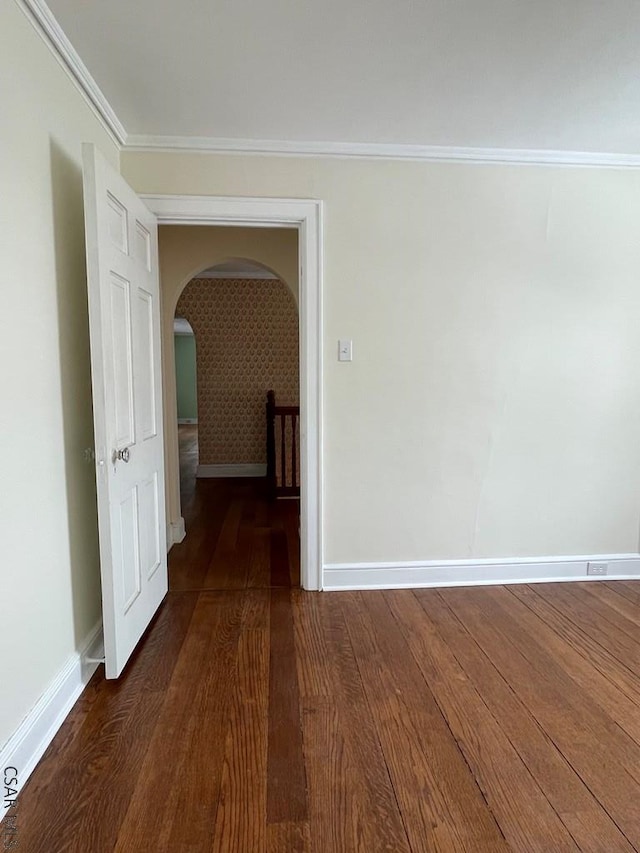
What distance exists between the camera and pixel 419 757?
Answer: 5.05 feet

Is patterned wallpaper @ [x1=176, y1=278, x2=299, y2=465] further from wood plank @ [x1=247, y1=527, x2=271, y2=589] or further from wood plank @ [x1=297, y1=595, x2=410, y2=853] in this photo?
wood plank @ [x1=297, y1=595, x2=410, y2=853]

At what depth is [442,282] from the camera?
264cm

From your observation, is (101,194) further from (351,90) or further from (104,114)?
(351,90)

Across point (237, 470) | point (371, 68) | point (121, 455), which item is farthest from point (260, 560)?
point (237, 470)

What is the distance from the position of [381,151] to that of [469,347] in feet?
3.84

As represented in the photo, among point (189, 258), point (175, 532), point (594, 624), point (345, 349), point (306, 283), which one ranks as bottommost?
point (594, 624)

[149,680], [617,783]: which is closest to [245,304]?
[149,680]

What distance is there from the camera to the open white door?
5.82 feet

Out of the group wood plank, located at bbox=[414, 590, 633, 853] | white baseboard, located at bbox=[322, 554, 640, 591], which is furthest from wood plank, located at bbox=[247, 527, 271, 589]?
wood plank, located at bbox=[414, 590, 633, 853]

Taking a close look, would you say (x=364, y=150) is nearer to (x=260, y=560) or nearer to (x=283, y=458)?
(x=260, y=560)

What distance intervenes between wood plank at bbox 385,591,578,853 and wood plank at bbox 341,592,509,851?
0.04 m

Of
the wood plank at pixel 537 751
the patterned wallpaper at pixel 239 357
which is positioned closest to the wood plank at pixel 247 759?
the wood plank at pixel 537 751

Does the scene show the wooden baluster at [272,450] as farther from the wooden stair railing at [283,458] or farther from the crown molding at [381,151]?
the crown molding at [381,151]

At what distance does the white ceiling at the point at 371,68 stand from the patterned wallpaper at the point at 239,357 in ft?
11.1
